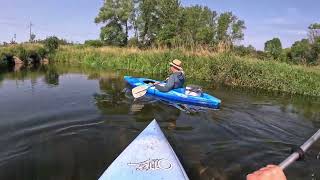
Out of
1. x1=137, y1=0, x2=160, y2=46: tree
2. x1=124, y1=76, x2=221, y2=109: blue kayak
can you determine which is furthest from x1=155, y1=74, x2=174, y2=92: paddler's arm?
x1=137, y1=0, x2=160, y2=46: tree

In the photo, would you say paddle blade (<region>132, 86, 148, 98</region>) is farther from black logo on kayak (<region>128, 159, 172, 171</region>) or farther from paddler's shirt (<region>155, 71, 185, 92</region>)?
black logo on kayak (<region>128, 159, 172, 171</region>)

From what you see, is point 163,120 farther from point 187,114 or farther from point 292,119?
point 292,119

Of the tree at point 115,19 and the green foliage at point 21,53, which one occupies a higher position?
the tree at point 115,19

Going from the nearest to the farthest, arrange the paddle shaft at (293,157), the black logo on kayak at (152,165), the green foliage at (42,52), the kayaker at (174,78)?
1. the paddle shaft at (293,157)
2. the black logo on kayak at (152,165)
3. the kayaker at (174,78)
4. the green foliage at (42,52)

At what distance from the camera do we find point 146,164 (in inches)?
174

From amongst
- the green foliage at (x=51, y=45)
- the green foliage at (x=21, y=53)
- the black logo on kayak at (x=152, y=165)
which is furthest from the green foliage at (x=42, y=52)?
the black logo on kayak at (x=152, y=165)

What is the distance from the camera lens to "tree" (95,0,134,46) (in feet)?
142

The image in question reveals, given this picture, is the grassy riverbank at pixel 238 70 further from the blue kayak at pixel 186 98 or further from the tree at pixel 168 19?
the tree at pixel 168 19

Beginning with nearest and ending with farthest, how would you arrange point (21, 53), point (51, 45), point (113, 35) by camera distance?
1. point (21, 53)
2. point (51, 45)
3. point (113, 35)

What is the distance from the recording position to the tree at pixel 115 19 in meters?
43.2

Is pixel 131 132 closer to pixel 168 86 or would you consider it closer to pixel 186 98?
pixel 186 98

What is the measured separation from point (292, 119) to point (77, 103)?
6356 millimetres

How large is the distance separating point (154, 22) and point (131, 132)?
116 feet

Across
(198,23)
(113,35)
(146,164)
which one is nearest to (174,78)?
(146,164)
